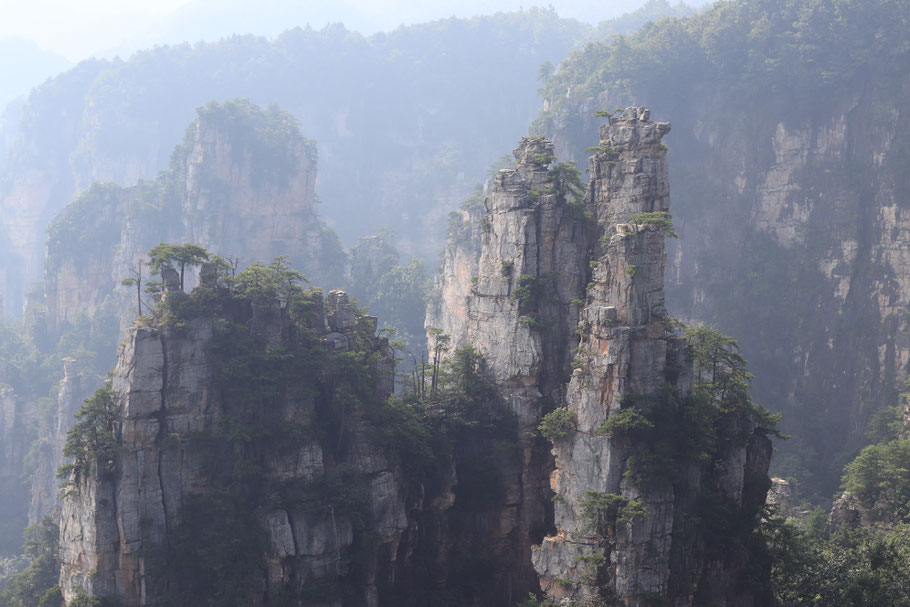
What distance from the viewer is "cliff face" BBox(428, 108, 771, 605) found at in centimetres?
3234

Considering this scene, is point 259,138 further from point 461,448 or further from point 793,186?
point 461,448

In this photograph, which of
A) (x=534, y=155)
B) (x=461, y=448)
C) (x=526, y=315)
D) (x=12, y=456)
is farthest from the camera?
(x=12, y=456)

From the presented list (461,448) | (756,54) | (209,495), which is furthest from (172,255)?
(756,54)

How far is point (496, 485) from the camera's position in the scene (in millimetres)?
38344

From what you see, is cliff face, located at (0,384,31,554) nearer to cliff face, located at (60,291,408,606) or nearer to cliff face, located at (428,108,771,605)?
cliff face, located at (60,291,408,606)

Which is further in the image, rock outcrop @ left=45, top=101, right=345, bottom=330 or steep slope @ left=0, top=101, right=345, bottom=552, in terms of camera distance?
rock outcrop @ left=45, top=101, right=345, bottom=330

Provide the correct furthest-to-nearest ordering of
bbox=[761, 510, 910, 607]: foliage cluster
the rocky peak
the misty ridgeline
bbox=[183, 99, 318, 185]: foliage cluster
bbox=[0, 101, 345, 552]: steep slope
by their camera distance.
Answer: bbox=[183, 99, 318, 185]: foliage cluster
bbox=[0, 101, 345, 552]: steep slope
the rocky peak
bbox=[761, 510, 910, 607]: foliage cluster
the misty ridgeline

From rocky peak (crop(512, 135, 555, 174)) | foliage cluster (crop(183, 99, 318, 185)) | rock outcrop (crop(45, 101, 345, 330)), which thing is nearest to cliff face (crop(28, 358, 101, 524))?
rock outcrop (crop(45, 101, 345, 330))

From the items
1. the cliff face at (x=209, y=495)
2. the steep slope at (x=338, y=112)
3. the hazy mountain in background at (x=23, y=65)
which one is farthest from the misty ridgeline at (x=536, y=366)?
the hazy mountain in background at (x=23, y=65)

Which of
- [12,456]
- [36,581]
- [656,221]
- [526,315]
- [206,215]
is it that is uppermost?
[206,215]

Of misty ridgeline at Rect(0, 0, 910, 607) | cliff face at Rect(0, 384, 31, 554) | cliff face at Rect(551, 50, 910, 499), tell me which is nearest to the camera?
misty ridgeline at Rect(0, 0, 910, 607)

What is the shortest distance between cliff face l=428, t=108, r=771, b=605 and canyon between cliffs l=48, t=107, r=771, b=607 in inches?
3.3

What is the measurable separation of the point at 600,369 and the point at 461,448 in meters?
8.17

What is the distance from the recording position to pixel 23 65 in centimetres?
17925
